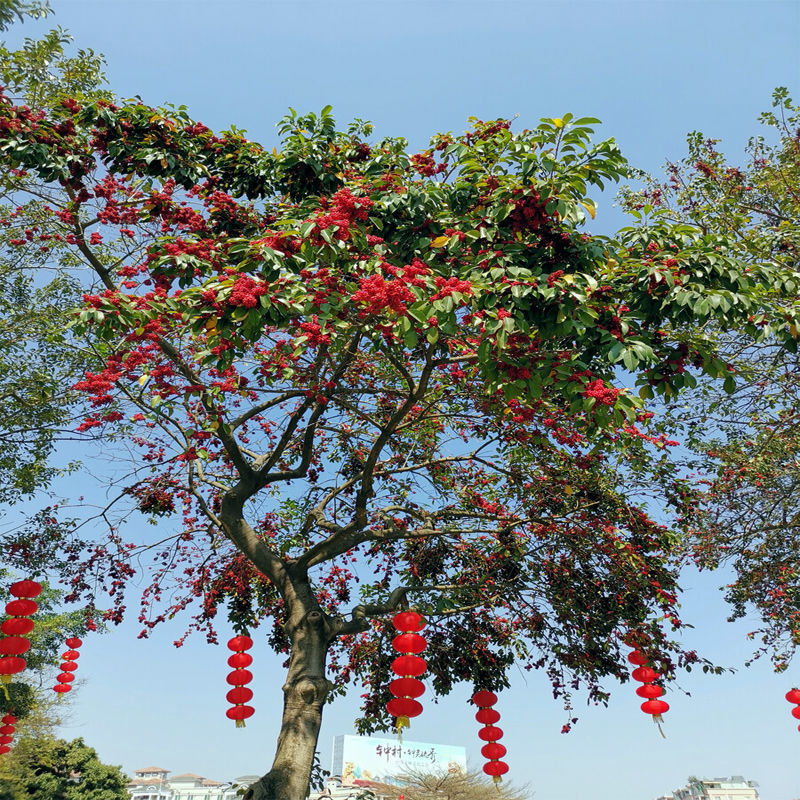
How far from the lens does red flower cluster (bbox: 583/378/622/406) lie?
3.94 metres

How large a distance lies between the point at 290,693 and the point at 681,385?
4571 millimetres

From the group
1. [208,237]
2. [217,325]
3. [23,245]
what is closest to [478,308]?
[217,325]

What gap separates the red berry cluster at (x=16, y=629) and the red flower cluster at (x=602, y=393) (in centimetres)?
594

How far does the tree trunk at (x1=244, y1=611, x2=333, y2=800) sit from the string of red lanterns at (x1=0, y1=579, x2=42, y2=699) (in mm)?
2735

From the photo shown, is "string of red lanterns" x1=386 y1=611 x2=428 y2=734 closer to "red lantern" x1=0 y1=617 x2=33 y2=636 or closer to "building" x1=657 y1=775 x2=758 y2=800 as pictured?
"red lantern" x1=0 y1=617 x2=33 y2=636

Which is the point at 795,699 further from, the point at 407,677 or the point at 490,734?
the point at 407,677

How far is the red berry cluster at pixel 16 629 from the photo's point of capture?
6215mm

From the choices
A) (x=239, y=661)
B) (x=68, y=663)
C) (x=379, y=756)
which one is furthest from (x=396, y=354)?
(x=379, y=756)

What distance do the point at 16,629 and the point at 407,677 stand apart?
162 inches

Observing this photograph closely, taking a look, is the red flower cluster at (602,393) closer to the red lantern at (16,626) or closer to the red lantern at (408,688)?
the red lantern at (408,688)

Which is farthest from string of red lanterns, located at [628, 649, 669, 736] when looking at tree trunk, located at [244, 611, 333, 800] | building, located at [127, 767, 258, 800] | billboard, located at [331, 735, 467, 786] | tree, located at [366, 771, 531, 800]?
building, located at [127, 767, 258, 800]

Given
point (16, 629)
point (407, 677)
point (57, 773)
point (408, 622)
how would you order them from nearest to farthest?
point (407, 677)
point (408, 622)
point (16, 629)
point (57, 773)

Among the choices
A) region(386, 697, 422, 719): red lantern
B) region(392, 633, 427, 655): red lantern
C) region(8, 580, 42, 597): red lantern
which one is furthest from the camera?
region(8, 580, 42, 597): red lantern

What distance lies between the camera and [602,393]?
395 cm
